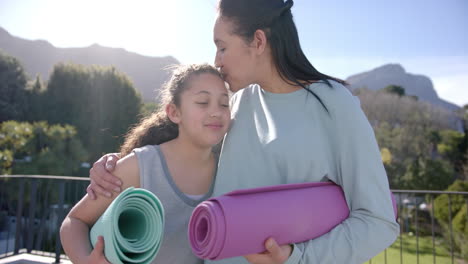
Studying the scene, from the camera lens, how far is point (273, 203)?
3.34 feet

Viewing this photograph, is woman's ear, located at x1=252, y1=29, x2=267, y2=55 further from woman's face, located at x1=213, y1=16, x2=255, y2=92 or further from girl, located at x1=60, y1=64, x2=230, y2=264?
girl, located at x1=60, y1=64, x2=230, y2=264

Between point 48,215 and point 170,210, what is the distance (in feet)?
43.6

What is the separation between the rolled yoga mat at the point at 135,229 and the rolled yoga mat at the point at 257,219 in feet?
0.36

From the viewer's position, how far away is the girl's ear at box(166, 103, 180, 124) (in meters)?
1.65

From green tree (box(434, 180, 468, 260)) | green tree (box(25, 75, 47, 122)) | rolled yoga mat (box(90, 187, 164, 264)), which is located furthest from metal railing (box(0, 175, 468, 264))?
green tree (box(25, 75, 47, 122))

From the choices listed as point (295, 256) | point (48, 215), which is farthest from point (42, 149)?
point (295, 256)

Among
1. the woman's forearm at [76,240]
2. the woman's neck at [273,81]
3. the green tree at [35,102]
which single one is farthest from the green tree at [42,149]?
the woman's neck at [273,81]

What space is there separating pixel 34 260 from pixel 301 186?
16.8ft

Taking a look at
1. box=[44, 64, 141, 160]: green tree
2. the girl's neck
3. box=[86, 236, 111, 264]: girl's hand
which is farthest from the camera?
box=[44, 64, 141, 160]: green tree

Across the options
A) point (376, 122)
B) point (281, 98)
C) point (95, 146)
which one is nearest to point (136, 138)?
point (281, 98)

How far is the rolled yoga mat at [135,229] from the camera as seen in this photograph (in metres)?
1.01

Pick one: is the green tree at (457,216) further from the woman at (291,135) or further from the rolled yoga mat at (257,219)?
the rolled yoga mat at (257,219)

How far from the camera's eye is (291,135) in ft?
4.35

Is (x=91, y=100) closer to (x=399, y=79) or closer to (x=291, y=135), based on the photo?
(x=291, y=135)
